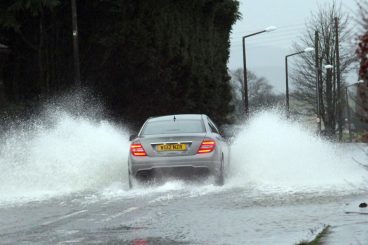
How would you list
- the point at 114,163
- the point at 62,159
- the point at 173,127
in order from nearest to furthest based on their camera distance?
1. the point at 173,127
2. the point at 62,159
3. the point at 114,163

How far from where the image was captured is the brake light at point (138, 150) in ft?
55.6

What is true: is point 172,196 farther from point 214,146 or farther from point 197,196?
point 214,146

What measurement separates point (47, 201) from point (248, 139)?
7.88 meters

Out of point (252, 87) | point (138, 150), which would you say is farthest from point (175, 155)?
point (252, 87)

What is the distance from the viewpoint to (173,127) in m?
17.9

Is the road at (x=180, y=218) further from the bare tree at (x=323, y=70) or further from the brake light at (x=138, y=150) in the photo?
the bare tree at (x=323, y=70)

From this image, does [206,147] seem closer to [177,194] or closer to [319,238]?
[177,194]

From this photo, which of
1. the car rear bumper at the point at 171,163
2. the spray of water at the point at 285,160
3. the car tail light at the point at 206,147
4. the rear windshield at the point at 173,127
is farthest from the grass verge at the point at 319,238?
the rear windshield at the point at 173,127

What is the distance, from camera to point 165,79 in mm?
39031

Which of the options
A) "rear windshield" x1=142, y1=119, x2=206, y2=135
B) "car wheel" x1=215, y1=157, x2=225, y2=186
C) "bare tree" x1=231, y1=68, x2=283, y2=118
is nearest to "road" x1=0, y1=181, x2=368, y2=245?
"car wheel" x1=215, y1=157, x2=225, y2=186

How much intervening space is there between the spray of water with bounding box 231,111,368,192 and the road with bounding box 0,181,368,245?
2.36 metres

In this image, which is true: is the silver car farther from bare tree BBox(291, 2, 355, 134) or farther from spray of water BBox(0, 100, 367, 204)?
bare tree BBox(291, 2, 355, 134)

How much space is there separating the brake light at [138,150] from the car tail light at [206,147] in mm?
1112

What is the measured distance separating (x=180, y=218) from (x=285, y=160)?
9.61m
